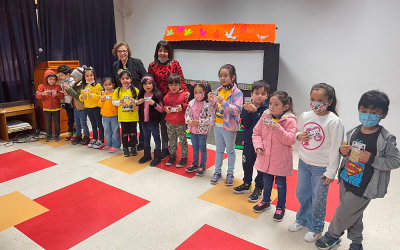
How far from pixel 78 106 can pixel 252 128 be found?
2.88 m

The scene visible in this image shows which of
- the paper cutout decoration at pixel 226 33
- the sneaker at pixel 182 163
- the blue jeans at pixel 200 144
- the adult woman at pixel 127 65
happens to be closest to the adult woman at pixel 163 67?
the adult woman at pixel 127 65

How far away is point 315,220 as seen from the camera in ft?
7.18

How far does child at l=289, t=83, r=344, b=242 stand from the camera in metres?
1.94

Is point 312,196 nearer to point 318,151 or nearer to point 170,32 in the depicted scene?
point 318,151

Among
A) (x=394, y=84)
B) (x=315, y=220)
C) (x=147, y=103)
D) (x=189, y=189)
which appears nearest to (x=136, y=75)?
(x=147, y=103)

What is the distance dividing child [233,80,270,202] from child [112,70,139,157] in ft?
5.37

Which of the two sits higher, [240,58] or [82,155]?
[240,58]

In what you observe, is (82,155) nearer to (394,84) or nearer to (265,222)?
(265,222)

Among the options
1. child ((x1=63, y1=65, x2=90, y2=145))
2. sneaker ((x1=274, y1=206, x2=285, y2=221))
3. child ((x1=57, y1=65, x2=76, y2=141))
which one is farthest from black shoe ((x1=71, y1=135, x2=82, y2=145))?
sneaker ((x1=274, y1=206, x2=285, y2=221))

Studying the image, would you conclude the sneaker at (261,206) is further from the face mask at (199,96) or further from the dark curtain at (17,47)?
the dark curtain at (17,47)

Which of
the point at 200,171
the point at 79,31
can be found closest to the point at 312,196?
the point at 200,171

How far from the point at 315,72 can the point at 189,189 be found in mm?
2898

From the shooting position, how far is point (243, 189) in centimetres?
295

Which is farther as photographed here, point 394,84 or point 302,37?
point 302,37
